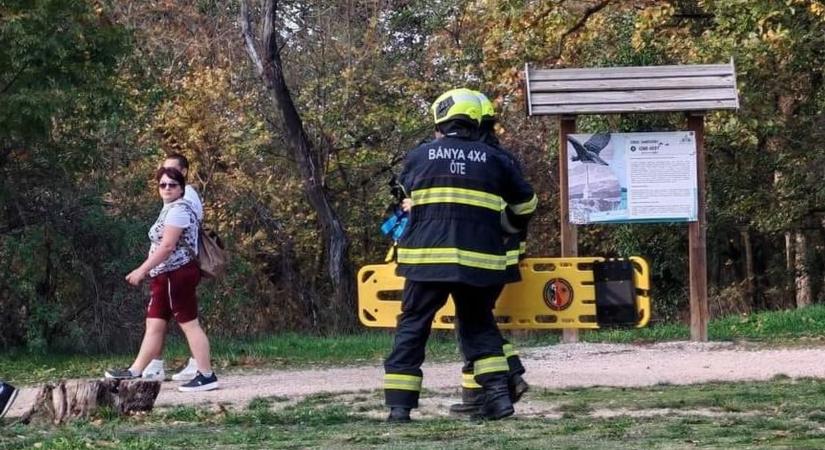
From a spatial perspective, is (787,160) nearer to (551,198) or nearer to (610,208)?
(551,198)

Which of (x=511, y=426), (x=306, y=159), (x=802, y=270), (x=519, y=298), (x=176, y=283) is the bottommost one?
(x=511, y=426)

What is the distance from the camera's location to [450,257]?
24.3 ft

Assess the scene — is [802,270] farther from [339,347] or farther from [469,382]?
[469,382]

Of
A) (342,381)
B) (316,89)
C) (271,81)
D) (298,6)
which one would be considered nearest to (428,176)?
(342,381)

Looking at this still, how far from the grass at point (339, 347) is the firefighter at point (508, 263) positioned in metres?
4.12

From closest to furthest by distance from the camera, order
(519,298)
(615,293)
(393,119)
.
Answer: (519,298) < (615,293) < (393,119)

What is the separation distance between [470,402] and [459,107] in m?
1.70

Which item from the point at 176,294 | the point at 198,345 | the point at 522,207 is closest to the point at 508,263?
the point at 522,207

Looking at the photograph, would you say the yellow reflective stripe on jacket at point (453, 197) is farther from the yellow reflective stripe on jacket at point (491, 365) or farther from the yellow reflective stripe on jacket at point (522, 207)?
the yellow reflective stripe on jacket at point (491, 365)

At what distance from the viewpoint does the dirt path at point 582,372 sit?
9.64 m

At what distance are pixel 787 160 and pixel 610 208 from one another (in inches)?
377

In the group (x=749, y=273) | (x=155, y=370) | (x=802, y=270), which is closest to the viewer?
(x=155, y=370)

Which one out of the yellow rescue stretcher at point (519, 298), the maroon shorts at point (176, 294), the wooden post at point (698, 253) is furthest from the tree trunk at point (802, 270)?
the maroon shorts at point (176, 294)

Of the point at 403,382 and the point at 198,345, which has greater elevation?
the point at 198,345
